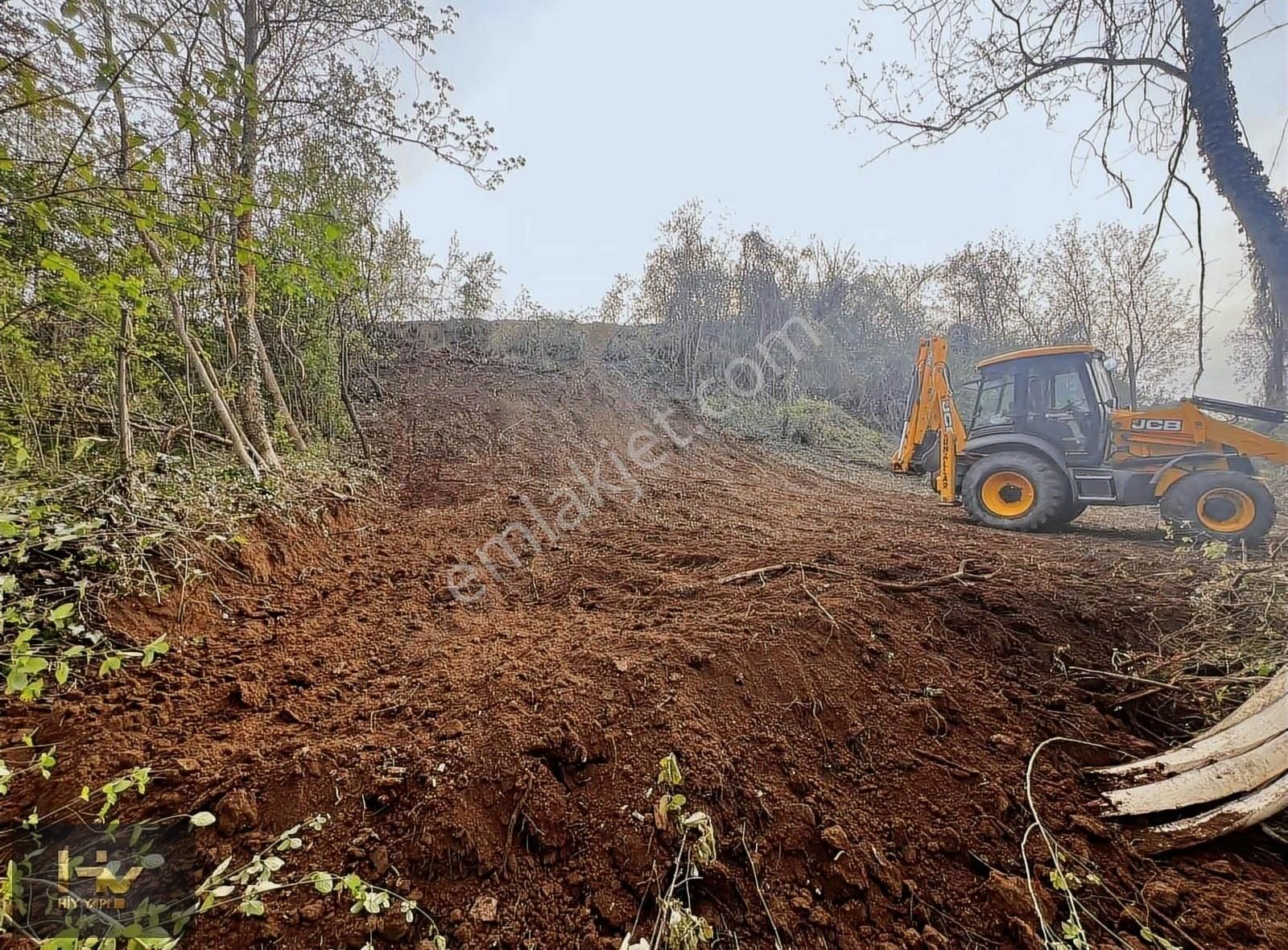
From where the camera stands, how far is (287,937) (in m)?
1.04

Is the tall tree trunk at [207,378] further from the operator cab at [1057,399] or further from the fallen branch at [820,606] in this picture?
the operator cab at [1057,399]

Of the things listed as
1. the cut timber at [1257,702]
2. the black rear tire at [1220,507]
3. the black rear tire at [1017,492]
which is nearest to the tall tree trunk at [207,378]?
the cut timber at [1257,702]

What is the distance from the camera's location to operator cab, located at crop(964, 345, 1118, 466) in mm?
4953

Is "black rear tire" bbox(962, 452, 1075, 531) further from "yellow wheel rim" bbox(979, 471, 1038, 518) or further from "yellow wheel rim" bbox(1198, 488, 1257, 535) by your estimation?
"yellow wheel rim" bbox(1198, 488, 1257, 535)

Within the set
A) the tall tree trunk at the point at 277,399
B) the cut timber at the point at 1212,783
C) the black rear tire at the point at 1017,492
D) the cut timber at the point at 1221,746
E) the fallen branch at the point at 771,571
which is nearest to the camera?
the cut timber at the point at 1212,783

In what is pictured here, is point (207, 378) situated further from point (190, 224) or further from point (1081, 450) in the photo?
point (1081, 450)

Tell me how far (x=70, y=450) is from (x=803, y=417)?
39.7 feet

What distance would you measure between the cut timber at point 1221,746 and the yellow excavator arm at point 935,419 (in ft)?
15.3

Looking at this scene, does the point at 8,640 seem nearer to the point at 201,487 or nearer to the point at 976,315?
the point at 201,487

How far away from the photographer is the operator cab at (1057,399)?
4953 millimetres

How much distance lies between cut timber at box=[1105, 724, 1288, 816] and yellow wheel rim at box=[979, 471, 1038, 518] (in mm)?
4282

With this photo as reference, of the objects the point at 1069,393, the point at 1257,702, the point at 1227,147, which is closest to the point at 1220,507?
the point at 1069,393

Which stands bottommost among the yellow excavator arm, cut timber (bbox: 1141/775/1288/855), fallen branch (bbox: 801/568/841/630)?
cut timber (bbox: 1141/775/1288/855)

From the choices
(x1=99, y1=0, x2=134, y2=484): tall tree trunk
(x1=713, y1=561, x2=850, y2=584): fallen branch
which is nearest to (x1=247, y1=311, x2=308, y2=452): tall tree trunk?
(x1=99, y1=0, x2=134, y2=484): tall tree trunk
